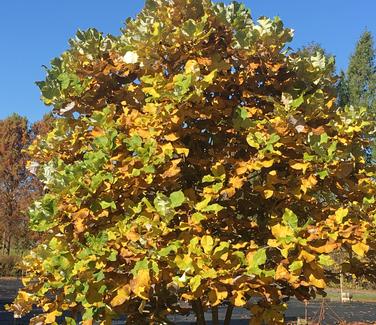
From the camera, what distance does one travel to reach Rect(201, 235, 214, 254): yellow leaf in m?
2.88

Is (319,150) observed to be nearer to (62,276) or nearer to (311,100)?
(311,100)

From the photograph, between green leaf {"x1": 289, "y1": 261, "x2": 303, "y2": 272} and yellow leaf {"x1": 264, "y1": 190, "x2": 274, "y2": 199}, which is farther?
yellow leaf {"x1": 264, "y1": 190, "x2": 274, "y2": 199}

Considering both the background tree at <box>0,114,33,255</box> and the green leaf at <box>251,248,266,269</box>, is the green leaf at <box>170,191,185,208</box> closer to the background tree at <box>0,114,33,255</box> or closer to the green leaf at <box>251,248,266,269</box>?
the green leaf at <box>251,248,266,269</box>

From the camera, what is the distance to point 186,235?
3043 mm

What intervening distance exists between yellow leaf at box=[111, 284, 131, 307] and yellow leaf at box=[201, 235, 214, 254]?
1.84 feet

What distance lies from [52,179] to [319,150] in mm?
1850

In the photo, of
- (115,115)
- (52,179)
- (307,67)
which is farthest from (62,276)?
(307,67)

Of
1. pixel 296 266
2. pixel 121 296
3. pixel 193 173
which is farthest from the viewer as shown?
pixel 193 173

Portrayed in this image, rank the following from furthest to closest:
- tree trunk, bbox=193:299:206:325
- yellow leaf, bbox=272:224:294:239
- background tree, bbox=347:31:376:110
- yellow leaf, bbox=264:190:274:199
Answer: background tree, bbox=347:31:376:110 < tree trunk, bbox=193:299:206:325 < yellow leaf, bbox=264:190:274:199 < yellow leaf, bbox=272:224:294:239

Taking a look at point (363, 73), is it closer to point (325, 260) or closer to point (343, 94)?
point (343, 94)

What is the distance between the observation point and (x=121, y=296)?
3.01 meters

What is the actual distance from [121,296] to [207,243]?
25.3 inches

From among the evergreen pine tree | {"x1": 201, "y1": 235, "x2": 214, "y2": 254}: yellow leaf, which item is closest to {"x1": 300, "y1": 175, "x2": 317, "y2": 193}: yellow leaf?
{"x1": 201, "y1": 235, "x2": 214, "y2": 254}: yellow leaf

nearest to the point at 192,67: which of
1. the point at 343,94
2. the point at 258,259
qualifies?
the point at 258,259
